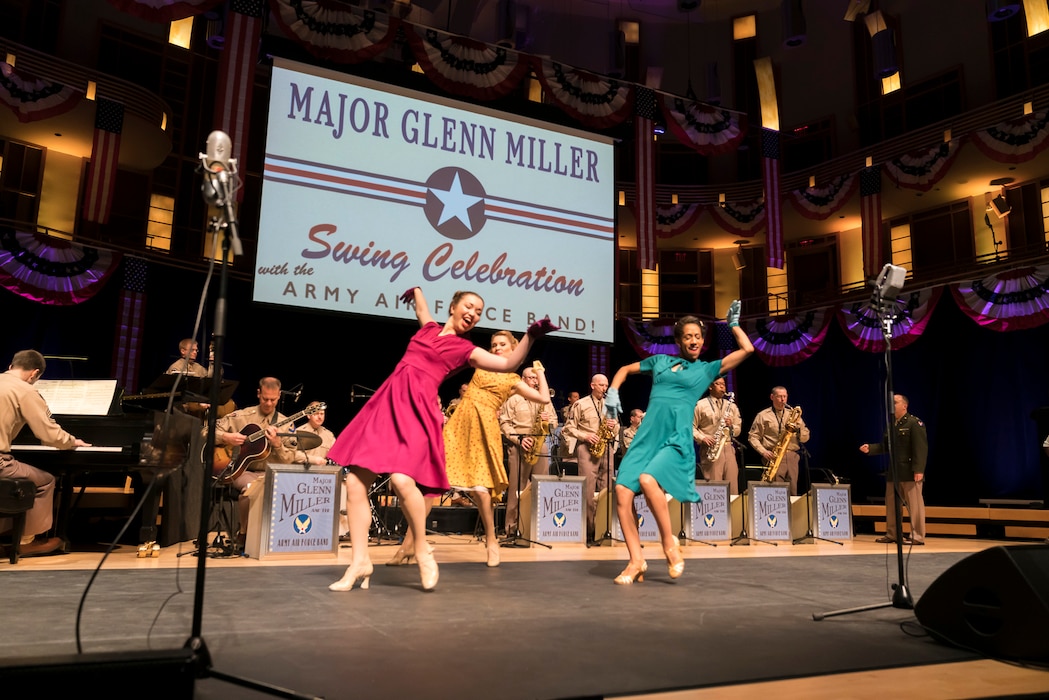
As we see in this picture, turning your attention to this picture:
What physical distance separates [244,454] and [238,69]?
538cm

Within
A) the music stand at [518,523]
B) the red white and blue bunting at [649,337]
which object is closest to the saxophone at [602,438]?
the music stand at [518,523]

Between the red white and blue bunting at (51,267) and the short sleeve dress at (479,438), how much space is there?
818 cm

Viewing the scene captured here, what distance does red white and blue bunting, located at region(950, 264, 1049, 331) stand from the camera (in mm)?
11836

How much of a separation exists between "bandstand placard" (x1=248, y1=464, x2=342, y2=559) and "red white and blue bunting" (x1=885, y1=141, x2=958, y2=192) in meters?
12.8

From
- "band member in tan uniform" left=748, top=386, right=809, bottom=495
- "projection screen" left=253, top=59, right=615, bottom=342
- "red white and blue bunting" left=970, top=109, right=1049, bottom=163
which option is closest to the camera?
"projection screen" left=253, top=59, right=615, bottom=342

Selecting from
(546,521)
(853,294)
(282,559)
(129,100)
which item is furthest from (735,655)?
(853,294)

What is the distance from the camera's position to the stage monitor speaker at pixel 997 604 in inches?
103

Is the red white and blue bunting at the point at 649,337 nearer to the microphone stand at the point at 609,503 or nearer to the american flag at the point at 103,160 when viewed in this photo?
the microphone stand at the point at 609,503

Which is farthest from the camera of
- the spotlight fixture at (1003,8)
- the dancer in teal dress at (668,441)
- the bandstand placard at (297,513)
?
the spotlight fixture at (1003,8)

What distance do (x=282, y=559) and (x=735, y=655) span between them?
13.1ft

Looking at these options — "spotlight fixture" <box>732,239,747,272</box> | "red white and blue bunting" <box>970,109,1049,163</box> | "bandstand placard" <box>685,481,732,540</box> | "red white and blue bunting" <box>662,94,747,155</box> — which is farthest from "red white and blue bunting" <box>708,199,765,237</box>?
"bandstand placard" <box>685,481,732,540</box>

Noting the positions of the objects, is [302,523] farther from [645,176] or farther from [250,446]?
[645,176]

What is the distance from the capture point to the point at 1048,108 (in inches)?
501

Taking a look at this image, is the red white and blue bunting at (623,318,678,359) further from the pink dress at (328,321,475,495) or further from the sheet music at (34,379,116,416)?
the pink dress at (328,321,475,495)
